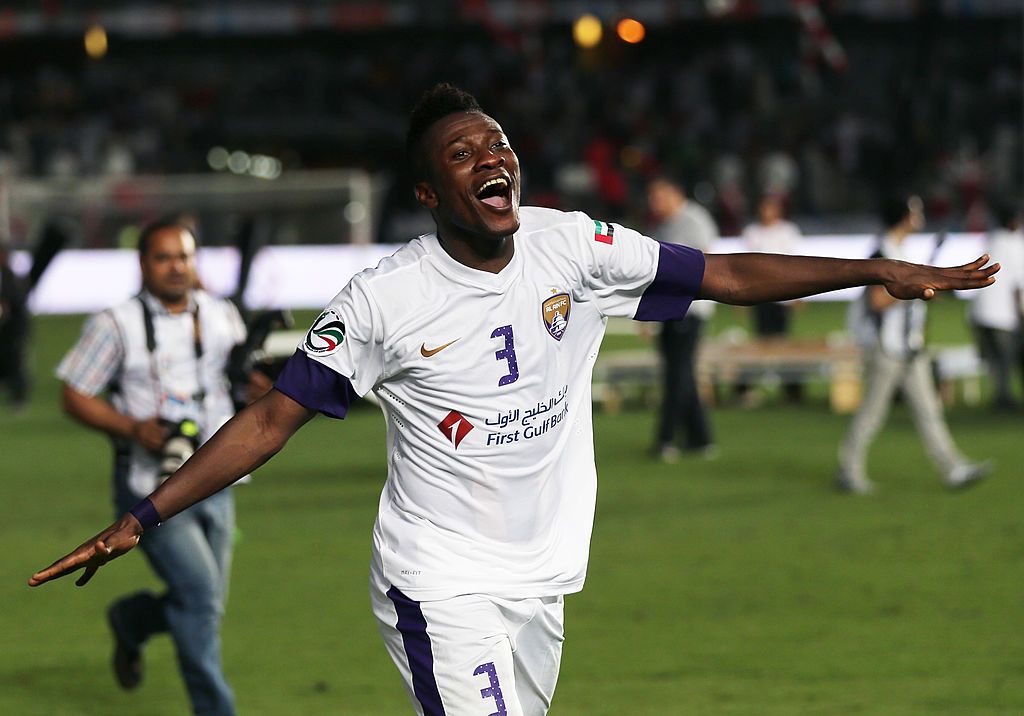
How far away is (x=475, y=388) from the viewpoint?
4.09 meters

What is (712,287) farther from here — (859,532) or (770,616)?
(859,532)

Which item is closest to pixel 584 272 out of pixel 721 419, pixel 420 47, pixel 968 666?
pixel 968 666

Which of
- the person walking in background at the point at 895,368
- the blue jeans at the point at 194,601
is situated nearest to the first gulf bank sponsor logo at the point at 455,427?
the blue jeans at the point at 194,601

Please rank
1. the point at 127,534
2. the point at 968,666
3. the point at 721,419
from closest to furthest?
the point at 127,534, the point at 968,666, the point at 721,419

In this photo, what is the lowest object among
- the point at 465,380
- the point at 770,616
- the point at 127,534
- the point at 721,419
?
the point at 721,419

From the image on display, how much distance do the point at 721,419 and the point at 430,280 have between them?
40.5 feet

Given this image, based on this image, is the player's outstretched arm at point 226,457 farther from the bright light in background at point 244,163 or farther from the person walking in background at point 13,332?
the bright light in background at point 244,163

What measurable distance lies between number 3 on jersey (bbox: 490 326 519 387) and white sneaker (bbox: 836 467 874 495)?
7.98 m

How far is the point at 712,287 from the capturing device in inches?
174

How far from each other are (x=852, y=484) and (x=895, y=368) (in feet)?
3.00

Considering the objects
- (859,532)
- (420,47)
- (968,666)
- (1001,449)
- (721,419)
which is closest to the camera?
(968,666)

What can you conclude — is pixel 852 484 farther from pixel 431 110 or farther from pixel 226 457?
pixel 226 457

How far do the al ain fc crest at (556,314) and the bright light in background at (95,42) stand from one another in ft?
108

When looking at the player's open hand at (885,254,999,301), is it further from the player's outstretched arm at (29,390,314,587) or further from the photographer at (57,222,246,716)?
the photographer at (57,222,246,716)
